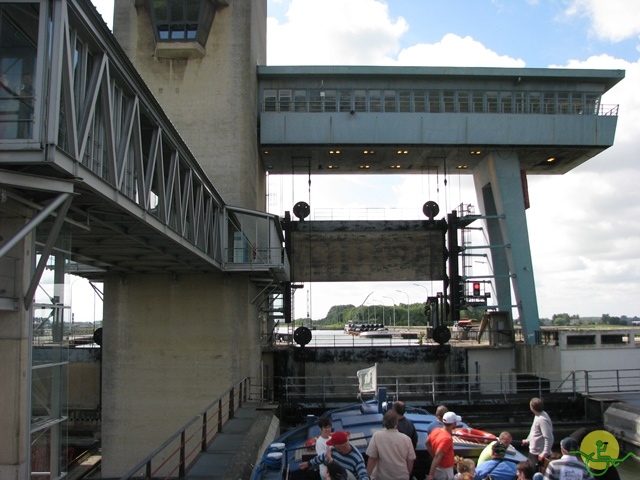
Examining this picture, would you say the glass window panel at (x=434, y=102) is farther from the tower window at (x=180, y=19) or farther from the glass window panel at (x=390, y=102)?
the tower window at (x=180, y=19)

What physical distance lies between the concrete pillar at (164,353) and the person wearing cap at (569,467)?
16.3 m

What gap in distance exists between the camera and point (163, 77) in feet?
77.2

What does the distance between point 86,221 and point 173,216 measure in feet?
18.7

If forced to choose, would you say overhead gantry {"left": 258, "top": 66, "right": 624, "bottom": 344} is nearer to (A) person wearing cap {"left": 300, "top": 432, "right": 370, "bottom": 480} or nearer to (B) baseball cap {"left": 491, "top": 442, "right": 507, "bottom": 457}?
(B) baseball cap {"left": 491, "top": 442, "right": 507, "bottom": 457}

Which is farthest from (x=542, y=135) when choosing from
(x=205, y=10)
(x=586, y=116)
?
(x=205, y=10)

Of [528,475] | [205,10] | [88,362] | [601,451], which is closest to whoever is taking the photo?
[601,451]

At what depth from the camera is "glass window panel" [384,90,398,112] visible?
1083 inches

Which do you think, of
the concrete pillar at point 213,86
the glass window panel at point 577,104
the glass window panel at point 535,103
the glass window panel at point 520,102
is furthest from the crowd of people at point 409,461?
the glass window panel at point 577,104

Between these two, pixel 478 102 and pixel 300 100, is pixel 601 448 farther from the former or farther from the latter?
pixel 478 102

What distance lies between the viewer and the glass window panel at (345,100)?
27483 millimetres

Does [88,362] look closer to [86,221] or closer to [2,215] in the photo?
[86,221]

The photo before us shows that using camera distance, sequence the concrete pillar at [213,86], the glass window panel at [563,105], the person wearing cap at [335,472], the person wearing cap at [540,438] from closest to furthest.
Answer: the person wearing cap at [335,472], the person wearing cap at [540,438], the concrete pillar at [213,86], the glass window panel at [563,105]

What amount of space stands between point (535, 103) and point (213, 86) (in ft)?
46.2

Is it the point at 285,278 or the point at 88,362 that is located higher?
the point at 285,278
